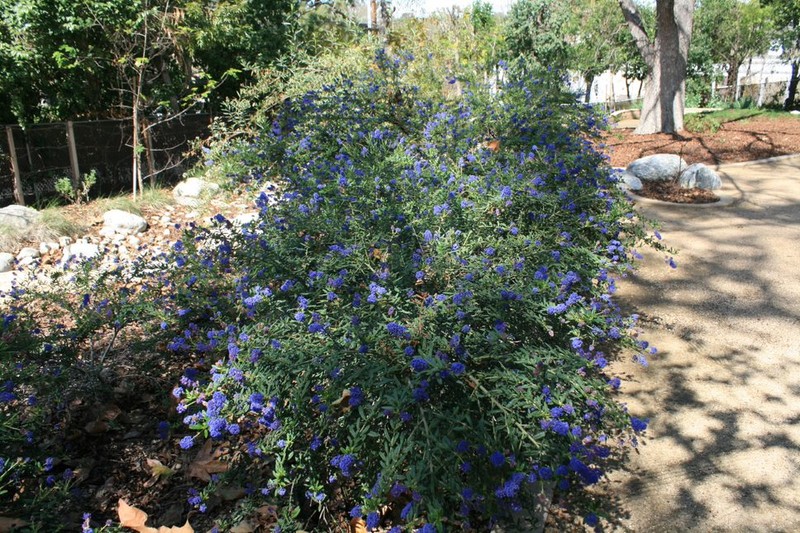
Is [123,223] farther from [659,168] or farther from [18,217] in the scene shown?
[659,168]

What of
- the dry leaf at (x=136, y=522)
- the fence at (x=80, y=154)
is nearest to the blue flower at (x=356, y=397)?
the dry leaf at (x=136, y=522)

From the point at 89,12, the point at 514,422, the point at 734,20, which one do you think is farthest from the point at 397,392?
the point at 734,20

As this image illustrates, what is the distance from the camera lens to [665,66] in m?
11.8

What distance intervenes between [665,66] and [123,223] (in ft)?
36.7

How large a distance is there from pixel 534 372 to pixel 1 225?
21.4ft

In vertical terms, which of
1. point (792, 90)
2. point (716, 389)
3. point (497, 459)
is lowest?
point (716, 389)

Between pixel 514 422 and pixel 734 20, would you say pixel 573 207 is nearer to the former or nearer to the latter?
pixel 514 422

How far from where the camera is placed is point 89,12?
779cm

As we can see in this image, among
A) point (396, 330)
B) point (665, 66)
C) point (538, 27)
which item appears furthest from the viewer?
point (538, 27)

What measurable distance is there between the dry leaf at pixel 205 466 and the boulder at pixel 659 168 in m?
7.60

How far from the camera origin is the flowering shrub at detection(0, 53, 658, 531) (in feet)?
5.51

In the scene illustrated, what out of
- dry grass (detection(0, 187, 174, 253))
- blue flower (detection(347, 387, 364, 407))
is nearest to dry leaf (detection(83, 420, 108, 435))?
blue flower (detection(347, 387, 364, 407))

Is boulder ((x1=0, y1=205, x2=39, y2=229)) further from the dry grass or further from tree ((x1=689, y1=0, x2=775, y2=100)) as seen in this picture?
tree ((x1=689, y1=0, x2=775, y2=100))

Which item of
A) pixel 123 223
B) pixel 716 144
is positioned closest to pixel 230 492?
pixel 123 223
